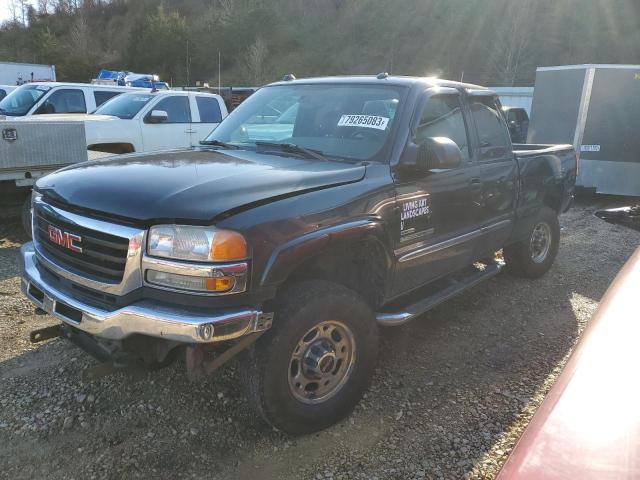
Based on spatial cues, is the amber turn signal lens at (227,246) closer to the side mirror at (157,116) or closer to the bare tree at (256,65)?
the side mirror at (157,116)

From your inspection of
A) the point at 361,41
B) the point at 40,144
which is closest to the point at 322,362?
the point at 40,144

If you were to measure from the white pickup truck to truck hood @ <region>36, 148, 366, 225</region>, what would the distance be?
5.40 meters

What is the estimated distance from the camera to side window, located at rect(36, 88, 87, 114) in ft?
32.4

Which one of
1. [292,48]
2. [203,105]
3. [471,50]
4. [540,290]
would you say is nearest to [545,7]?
[471,50]

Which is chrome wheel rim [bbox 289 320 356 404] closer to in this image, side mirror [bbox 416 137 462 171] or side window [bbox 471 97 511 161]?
side mirror [bbox 416 137 462 171]

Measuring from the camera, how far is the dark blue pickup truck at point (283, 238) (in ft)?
7.45

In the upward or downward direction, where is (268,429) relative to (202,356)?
downward

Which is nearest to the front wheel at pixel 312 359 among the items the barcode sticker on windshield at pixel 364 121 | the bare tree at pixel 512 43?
the barcode sticker on windshield at pixel 364 121

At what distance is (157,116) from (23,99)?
131 inches

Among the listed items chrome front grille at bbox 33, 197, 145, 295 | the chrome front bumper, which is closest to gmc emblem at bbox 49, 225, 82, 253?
chrome front grille at bbox 33, 197, 145, 295

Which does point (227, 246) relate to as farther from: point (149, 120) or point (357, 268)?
point (149, 120)

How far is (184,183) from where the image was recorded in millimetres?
2486

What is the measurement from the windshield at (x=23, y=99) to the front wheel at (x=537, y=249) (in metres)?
9.19

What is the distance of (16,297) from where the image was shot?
448 centimetres
